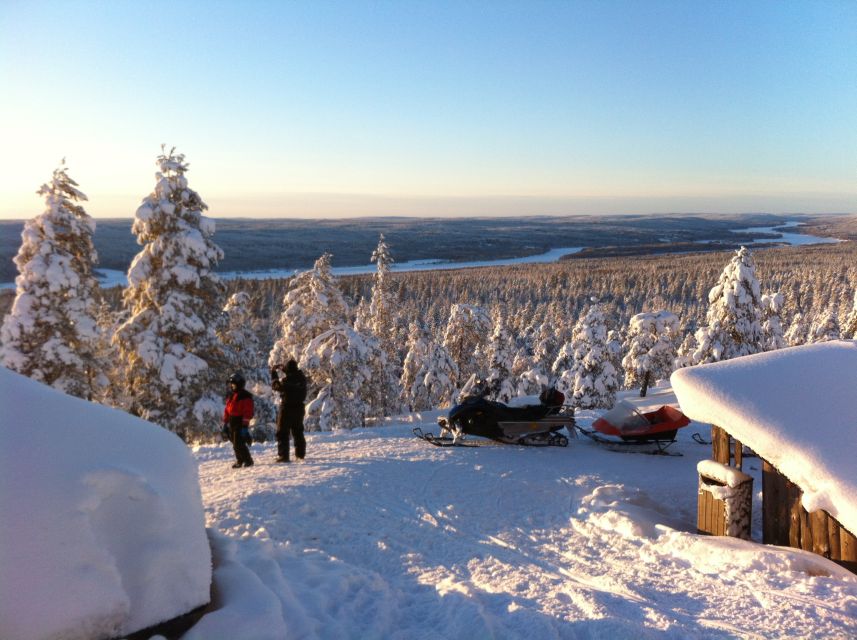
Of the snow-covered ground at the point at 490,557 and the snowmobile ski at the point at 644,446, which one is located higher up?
the snow-covered ground at the point at 490,557

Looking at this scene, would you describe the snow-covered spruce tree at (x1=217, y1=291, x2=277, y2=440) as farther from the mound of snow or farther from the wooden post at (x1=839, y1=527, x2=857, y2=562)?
the wooden post at (x1=839, y1=527, x2=857, y2=562)

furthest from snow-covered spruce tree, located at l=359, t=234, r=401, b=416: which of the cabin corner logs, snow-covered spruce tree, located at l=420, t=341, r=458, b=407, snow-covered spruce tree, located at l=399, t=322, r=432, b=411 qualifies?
the cabin corner logs

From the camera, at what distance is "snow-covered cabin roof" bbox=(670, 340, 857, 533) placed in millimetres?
5391

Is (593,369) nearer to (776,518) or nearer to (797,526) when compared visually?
(776,518)

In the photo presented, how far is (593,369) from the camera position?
30.3 meters

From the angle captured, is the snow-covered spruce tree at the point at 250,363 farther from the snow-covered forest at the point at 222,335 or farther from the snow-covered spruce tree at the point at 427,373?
the snow-covered spruce tree at the point at 427,373

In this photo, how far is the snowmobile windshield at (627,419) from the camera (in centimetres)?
1116

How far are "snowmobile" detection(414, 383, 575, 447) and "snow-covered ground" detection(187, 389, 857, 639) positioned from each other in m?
0.73

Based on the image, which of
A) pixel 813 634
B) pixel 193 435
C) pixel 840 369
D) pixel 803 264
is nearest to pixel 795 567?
pixel 813 634

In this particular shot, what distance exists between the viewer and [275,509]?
24.9ft

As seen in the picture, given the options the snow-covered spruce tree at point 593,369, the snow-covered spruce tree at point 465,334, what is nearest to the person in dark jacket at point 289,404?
the snow-covered spruce tree at point 593,369

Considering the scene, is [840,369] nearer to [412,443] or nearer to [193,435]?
[412,443]

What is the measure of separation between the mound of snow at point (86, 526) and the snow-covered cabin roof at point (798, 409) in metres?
5.69

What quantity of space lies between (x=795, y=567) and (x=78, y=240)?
19.8 m
